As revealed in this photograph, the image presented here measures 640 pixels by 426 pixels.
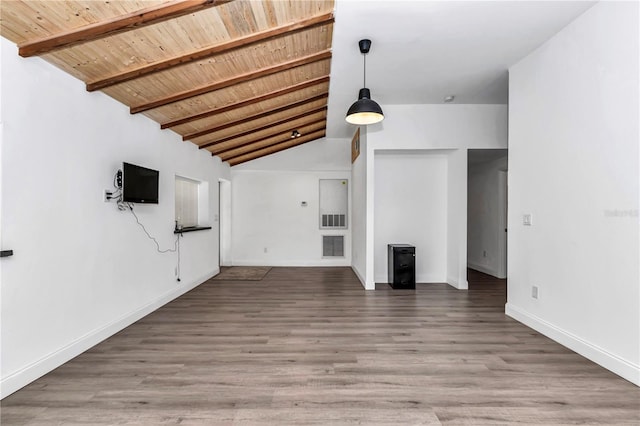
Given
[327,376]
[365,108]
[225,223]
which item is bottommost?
[327,376]

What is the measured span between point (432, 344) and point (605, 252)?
1.58 metres

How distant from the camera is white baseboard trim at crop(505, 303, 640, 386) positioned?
2287mm

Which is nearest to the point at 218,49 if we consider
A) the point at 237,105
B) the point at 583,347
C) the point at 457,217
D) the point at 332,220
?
the point at 237,105

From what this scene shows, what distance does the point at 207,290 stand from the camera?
514 cm

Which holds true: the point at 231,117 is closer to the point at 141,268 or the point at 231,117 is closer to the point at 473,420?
the point at 141,268

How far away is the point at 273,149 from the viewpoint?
712 cm

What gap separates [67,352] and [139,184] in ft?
5.64

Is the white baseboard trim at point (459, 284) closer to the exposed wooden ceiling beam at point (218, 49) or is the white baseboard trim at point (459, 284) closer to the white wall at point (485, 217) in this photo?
the white wall at point (485, 217)

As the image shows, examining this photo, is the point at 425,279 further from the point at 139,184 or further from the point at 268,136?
the point at 139,184

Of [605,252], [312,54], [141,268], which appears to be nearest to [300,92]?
[312,54]

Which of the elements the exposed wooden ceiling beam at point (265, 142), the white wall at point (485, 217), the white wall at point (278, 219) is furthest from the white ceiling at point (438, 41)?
the white wall at point (278, 219)

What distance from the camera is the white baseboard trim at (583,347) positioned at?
2287 millimetres

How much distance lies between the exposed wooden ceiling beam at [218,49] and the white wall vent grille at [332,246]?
5.15 metres

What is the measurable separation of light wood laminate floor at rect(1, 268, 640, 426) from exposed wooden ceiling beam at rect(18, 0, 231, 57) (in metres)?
2.39
